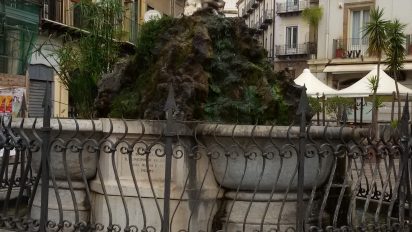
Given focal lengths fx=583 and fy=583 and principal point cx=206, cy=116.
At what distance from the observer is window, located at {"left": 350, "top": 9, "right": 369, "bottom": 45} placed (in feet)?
120

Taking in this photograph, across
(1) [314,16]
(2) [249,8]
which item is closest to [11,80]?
(1) [314,16]

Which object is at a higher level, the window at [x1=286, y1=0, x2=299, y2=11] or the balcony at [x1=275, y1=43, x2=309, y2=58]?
the window at [x1=286, y1=0, x2=299, y2=11]

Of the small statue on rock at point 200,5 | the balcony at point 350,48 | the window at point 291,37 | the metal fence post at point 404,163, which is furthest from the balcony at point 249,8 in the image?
the metal fence post at point 404,163

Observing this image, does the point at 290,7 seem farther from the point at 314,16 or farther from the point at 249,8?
the point at 249,8

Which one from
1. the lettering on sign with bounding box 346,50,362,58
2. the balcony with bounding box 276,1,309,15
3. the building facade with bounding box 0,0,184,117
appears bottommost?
the building facade with bounding box 0,0,184,117

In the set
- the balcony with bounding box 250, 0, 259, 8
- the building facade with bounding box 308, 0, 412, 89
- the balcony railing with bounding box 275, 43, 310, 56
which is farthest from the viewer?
the balcony with bounding box 250, 0, 259, 8

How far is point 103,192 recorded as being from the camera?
16.8ft

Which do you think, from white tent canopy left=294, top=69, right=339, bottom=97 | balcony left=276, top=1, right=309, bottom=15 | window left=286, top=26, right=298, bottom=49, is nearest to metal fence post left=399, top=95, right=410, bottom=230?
white tent canopy left=294, top=69, right=339, bottom=97

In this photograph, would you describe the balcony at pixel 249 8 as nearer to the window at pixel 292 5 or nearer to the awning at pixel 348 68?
the window at pixel 292 5

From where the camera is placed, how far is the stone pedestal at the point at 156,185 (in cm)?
511

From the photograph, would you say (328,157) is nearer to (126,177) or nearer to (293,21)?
(126,177)

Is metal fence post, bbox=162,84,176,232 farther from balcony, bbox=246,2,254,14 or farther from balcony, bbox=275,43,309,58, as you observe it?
balcony, bbox=246,2,254,14

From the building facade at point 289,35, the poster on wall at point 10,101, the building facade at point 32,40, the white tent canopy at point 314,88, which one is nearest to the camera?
the poster on wall at point 10,101

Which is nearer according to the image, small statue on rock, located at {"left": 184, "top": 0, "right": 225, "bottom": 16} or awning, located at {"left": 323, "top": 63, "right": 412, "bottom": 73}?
small statue on rock, located at {"left": 184, "top": 0, "right": 225, "bottom": 16}
